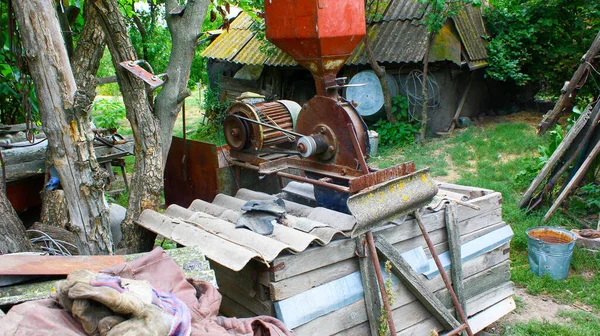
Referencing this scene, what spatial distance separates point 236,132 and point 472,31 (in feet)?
25.2

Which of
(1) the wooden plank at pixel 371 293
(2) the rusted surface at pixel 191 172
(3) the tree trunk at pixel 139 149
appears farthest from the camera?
(2) the rusted surface at pixel 191 172

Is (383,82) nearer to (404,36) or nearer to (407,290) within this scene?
(404,36)

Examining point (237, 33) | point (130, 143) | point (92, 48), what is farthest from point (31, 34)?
point (237, 33)

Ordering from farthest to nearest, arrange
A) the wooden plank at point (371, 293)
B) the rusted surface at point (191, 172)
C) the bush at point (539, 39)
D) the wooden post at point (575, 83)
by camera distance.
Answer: the bush at point (539, 39)
the wooden post at point (575, 83)
the rusted surface at point (191, 172)
the wooden plank at point (371, 293)

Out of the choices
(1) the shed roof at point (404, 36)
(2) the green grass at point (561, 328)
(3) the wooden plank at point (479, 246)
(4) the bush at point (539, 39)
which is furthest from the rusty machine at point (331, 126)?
(4) the bush at point (539, 39)

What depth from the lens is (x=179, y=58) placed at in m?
4.45

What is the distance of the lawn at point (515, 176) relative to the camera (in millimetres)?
5168

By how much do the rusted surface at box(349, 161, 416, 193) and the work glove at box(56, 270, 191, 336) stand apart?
1.77 m

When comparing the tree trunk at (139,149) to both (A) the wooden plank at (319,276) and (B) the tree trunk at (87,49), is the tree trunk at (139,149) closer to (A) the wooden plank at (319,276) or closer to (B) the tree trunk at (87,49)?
(B) the tree trunk at (87,49)

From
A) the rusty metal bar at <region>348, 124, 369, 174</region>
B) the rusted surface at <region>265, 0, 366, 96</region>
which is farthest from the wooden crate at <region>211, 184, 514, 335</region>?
the rusted surface at <region>265, 0, 366, 96</region>

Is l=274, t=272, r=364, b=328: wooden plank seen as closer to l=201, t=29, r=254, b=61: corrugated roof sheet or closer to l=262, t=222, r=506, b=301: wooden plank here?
l=262, t=222, r=506, b=301: wooden plank

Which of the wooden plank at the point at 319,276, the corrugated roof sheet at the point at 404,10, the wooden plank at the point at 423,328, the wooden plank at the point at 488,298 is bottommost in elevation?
the wooden plank at the point at 488,298

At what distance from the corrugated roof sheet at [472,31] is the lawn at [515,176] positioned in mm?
1528

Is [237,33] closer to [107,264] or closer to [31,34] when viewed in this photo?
[31,34]
